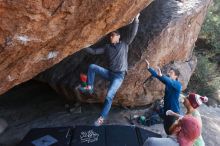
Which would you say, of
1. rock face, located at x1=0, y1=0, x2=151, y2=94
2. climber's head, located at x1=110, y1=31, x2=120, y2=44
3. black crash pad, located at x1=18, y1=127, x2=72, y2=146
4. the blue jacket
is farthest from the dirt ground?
rock face, located at x1=0, y1=0, x2=151, y2=94

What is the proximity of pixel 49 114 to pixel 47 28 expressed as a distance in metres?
3.96

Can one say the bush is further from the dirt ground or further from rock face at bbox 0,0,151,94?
rock face at bbox 0,0,151,94

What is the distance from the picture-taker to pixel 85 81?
651 cm

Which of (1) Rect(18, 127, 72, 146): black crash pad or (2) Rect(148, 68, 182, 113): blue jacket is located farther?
(1) Rect(18, 127, 72, 146): black crash pad

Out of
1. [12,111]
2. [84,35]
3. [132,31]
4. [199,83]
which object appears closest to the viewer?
[84,35]

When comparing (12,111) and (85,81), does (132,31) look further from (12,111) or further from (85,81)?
(12,111)

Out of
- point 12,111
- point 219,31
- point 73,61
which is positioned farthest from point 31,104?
point 219,31

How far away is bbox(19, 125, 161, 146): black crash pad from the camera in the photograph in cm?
561

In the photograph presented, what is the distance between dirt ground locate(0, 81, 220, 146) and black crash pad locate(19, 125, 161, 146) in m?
1.12

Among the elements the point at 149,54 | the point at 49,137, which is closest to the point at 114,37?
the point at 149,54

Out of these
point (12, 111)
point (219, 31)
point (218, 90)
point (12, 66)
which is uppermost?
point (12, 66)

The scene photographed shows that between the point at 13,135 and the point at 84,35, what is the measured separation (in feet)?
10.7

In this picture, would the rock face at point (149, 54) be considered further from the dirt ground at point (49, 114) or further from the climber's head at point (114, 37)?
the climber's head at point (114, 37)

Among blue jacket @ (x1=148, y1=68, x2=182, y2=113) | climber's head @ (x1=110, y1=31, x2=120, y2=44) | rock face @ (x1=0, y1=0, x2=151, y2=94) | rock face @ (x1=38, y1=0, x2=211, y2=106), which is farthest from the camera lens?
rock face @ (x1=38, y1=0, x2=211, y2=106)
